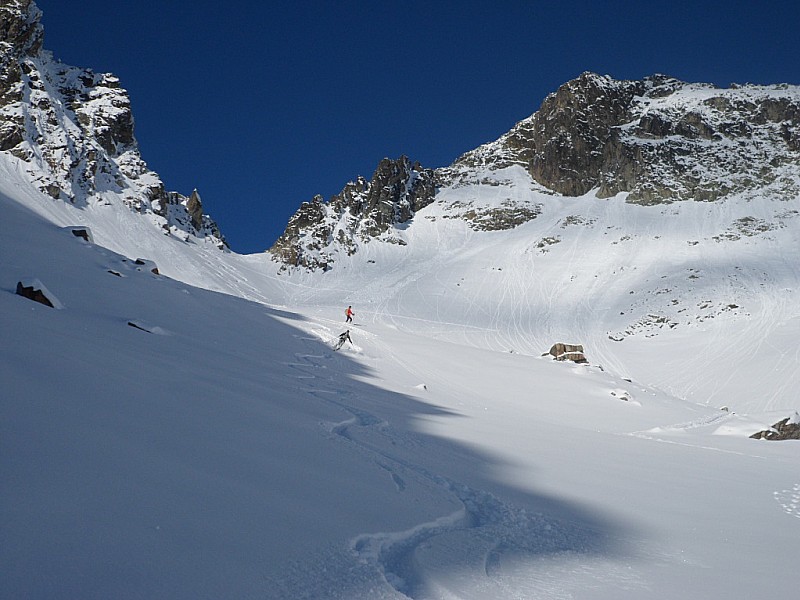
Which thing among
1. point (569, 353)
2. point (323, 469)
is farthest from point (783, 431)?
point (323, 469)

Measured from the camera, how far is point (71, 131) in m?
62.0

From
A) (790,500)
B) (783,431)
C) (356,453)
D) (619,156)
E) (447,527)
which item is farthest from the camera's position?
(619,156)

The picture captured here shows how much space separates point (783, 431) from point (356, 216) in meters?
84.4

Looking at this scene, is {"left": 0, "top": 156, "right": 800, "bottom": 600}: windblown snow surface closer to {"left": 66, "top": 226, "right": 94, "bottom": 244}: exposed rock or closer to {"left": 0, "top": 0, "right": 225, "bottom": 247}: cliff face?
{"left": 66, "top": 226, "right": 94, "bottom": 244}: exposed rock

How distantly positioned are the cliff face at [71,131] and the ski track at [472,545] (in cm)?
6016

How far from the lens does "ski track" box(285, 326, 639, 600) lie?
2.72 m

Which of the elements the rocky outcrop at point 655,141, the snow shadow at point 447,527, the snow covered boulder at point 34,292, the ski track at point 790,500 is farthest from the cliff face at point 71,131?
the rocky outcrop at point 655,141

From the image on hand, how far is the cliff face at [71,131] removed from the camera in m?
54.8

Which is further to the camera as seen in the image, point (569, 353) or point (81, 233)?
point (569, 353)

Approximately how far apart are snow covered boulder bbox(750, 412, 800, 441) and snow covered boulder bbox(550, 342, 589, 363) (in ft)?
36.5

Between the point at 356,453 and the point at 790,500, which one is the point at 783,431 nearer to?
the point at 790,500

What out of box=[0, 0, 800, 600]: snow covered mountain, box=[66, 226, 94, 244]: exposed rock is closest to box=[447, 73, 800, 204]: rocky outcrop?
box=[0, 0, 800, 600]: snow covered mountain

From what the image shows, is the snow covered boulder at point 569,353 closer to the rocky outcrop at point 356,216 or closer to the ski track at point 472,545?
the ski track at point 472,545

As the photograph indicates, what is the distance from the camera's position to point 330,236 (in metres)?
88.7
